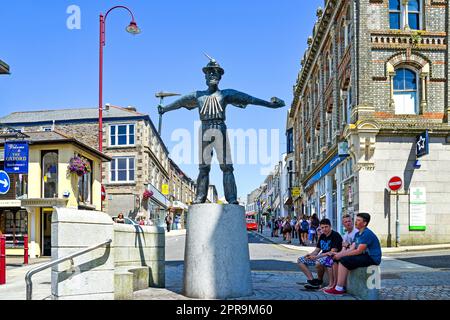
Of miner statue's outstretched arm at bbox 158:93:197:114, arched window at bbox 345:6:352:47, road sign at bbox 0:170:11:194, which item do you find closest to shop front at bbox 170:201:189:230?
arched window at bbox 345:6:352:47

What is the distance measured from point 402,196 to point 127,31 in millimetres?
13441

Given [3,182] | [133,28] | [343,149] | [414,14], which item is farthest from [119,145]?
[3,182]

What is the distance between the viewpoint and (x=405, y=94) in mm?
24344

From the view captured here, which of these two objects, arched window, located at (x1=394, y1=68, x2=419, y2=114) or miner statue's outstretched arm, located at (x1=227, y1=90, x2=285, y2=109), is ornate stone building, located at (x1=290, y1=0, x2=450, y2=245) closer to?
arched window, located at (x1=394, y1=68, x2=419, y2=114)

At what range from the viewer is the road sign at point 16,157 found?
63.9 ft

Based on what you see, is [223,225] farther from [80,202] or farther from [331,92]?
[331,92]

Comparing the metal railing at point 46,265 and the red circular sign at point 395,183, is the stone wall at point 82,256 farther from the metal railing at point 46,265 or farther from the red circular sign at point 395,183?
the red circular sign at point 395,183

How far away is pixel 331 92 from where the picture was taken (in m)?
32.1

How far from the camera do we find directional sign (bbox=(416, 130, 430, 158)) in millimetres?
22406

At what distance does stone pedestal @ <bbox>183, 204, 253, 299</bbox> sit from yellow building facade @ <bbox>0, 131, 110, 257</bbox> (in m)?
16.8

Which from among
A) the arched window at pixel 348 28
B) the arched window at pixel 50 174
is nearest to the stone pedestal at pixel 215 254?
the arched window at pixel 50 174

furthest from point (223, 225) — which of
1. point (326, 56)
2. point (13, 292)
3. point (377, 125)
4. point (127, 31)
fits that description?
point (326, 56)

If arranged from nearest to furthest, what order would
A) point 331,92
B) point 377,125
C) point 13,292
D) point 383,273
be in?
1. point 13,292
2. point 383,273
3. point 377,125
4. point 331,92

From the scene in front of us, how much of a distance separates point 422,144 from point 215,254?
55.4 feet
